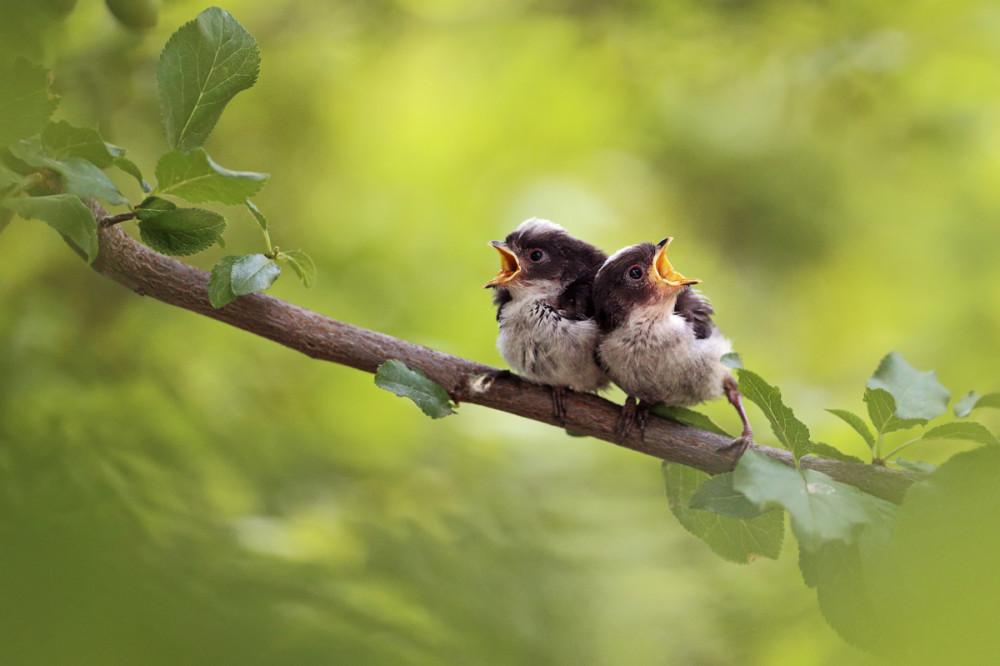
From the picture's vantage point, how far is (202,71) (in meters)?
0.41

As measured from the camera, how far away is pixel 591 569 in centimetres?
97

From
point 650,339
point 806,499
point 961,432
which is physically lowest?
point 806,499

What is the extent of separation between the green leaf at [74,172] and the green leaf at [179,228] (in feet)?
0.12

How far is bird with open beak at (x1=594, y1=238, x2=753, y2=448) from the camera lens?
575mm

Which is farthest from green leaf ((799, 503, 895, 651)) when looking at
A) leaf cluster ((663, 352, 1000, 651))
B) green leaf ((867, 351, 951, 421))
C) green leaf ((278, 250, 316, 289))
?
green leaf ((278, 250, 316, 289))

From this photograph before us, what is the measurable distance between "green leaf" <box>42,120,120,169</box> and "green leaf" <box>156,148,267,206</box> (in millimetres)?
36

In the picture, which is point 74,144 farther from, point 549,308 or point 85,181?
point 549,308

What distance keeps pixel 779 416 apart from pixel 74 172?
36cm

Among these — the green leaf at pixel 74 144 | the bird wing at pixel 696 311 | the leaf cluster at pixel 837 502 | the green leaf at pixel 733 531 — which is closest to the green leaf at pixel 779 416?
the leaf cluster at pixel 837 502

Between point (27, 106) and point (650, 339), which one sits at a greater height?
point (650, 339)

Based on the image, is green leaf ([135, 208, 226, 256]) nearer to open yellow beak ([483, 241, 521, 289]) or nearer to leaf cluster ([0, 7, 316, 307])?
leaf cluster ([0, 7, 316, 307])

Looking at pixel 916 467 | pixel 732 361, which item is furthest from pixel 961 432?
pixel 732 361

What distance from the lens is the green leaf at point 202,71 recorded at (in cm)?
41

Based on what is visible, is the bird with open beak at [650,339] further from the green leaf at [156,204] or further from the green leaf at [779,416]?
the green leaf at [156,204]
